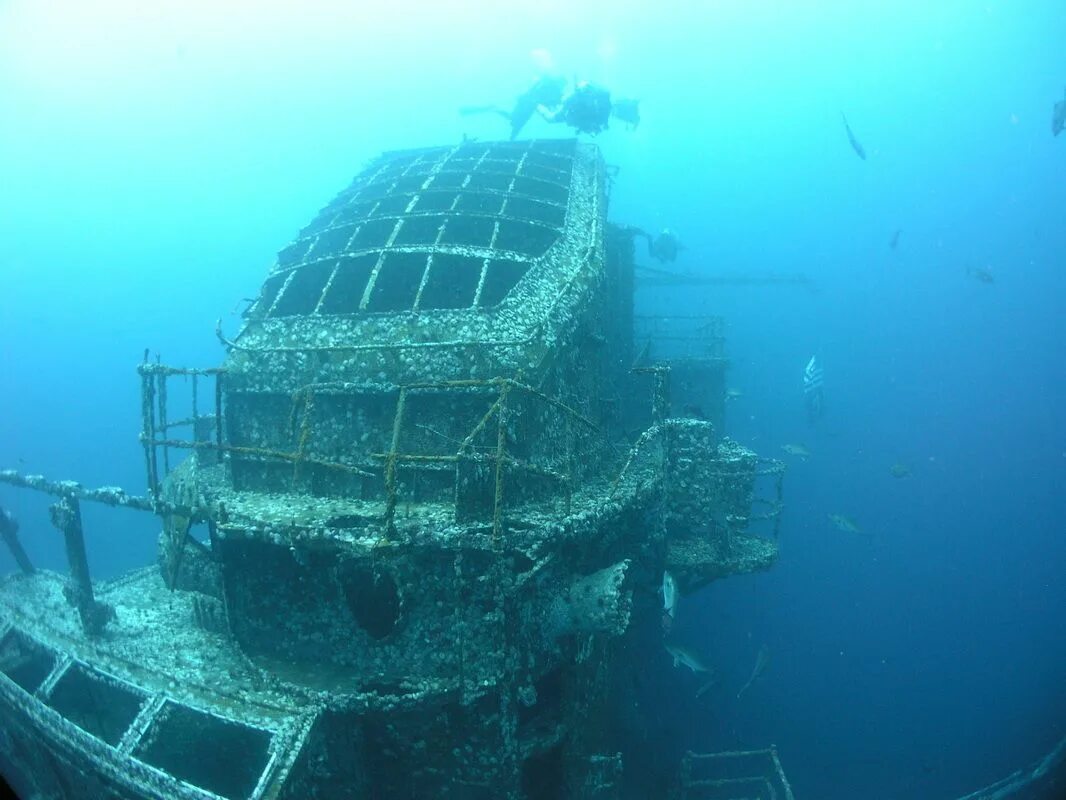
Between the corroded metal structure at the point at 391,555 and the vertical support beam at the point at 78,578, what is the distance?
1.6 inches

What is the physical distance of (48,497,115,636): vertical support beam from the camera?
698 centimetres

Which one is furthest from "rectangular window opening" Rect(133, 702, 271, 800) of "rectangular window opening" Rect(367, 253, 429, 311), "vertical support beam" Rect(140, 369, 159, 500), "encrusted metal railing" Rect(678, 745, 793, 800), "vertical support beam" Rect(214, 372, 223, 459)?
"encrusted metal railing" Rect(678, 745, 793, 800)

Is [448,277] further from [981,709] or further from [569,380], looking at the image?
[981,709]

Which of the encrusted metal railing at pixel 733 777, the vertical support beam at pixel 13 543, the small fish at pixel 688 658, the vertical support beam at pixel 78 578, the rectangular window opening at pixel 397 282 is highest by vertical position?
the rectangular window opening at pixel 397 282

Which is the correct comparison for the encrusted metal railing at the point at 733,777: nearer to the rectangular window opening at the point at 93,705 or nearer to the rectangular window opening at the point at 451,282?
the rectangular window opening at the point at 451,282

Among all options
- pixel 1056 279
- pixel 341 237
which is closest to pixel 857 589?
pixel 341 237

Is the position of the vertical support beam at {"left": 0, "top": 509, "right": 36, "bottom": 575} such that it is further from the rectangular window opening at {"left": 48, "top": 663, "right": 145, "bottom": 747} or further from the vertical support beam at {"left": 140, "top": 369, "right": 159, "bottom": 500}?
the vertical support beam at {"left": 140, "top": 369, "right": 159, "bottom": 500}

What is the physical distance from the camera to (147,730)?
541cm

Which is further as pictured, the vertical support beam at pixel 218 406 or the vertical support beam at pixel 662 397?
the vertical support beam at pixel 662 397

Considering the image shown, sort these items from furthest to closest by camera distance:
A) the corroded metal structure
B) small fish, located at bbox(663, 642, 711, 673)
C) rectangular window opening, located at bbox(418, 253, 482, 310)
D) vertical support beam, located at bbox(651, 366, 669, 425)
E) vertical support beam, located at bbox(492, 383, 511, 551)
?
1. small fish, located at bbox(663, 642, 711, 673)
2. vertical support beam, located at bbox(651, 366, 669, 425)
3. rectangular window opening, located at bbox(418, 253, 482, 310)
4. the corroded metal structure
5. vertical support beam, located at bbox(492, 383, 511, 551)

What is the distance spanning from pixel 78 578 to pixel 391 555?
523 centimetres

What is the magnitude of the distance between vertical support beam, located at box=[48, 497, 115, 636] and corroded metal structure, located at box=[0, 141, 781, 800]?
0.04m

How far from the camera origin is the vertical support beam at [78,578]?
22.9ft

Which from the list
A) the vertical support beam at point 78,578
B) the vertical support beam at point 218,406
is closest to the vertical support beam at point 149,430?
the vertical support beam at point 218,406
